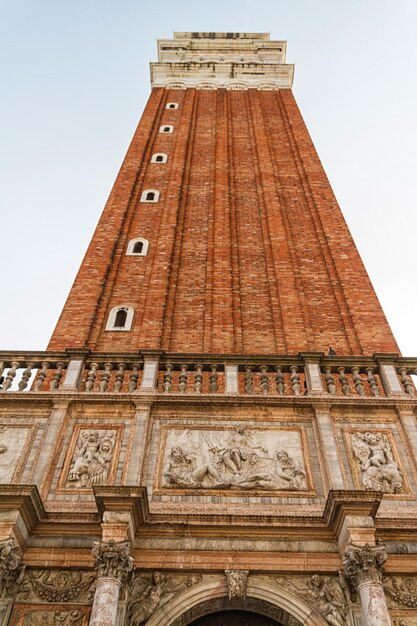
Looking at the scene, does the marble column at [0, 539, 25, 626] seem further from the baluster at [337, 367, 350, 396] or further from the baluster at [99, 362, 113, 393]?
the baluster at [337, 367, 350, 396]

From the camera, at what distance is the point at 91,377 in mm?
11477

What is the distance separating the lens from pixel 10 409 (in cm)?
1084

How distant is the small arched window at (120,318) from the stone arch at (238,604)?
25.7ft

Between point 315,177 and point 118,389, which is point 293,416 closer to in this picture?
point 118,389

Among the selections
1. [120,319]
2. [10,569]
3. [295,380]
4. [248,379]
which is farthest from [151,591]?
[120,319]

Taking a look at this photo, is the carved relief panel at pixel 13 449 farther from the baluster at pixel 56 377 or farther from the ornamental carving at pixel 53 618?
the ornamental carving at pixel 53 618

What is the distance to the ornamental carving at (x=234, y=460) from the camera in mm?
9695

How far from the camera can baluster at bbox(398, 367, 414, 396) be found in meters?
11.3

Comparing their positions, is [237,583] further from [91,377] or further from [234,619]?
[91,377]

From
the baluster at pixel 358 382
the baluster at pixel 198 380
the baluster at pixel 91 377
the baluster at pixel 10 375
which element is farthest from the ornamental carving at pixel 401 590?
the baluster at pixel 10 375

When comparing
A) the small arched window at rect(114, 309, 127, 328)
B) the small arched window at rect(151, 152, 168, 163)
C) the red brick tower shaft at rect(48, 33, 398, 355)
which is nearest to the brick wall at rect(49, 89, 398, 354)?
the red brick tower shaft at rect(48, 33, 398, 355)

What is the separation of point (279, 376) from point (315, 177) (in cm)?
1192

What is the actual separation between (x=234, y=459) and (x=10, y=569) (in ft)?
11.3

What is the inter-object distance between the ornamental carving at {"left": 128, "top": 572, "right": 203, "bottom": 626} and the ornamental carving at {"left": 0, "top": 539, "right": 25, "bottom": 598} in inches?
57.5
